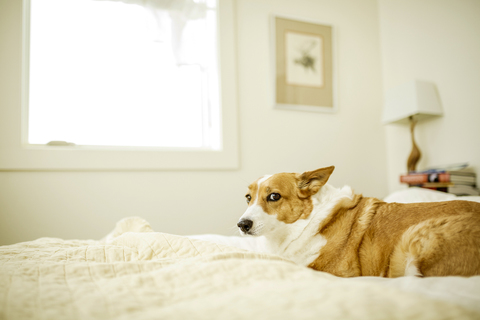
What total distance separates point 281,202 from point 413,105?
1.66m

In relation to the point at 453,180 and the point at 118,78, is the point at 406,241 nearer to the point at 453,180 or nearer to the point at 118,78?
the point at 453,180

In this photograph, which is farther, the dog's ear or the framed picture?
the framed picture

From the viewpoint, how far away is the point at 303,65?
280 centimetres

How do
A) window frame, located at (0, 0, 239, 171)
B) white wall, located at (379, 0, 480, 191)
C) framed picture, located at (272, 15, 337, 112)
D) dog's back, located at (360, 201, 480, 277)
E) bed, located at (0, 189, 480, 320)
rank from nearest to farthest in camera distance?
bed, located at (0, 189, 480, 320) < dog's back, located at (360, 201, 480, 277) < window frame, located at (0, 0, 239, 171) < white wall, located at (379, 0, 480, 191) < framed picture, located at (272, 15, 337, 112)

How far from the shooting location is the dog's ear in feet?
4.13

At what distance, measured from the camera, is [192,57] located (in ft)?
8.41

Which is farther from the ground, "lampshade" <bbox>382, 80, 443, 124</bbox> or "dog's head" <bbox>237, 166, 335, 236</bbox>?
"lampshade" <bbox>382, 80, 443, 124</bbox>

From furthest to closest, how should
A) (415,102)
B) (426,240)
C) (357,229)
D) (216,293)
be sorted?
(415,102)
(357,229)
(426,240)
(216,293)

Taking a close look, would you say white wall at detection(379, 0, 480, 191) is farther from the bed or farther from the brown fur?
the bed

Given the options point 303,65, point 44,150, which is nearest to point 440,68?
A: point 303,65

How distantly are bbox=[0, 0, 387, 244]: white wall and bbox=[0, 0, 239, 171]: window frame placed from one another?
0.03m

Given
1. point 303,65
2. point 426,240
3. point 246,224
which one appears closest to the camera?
point 426,240

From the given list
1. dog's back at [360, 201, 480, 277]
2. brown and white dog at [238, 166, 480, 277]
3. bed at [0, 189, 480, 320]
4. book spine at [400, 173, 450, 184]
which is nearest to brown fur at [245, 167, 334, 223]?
brown and white dog at [238, 166, 480, 277]

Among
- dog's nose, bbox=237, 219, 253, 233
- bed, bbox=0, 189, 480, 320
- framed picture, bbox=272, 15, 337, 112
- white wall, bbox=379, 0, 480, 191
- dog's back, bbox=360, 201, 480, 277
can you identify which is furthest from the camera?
framed picture, bbox=272, 15, 337, 112
